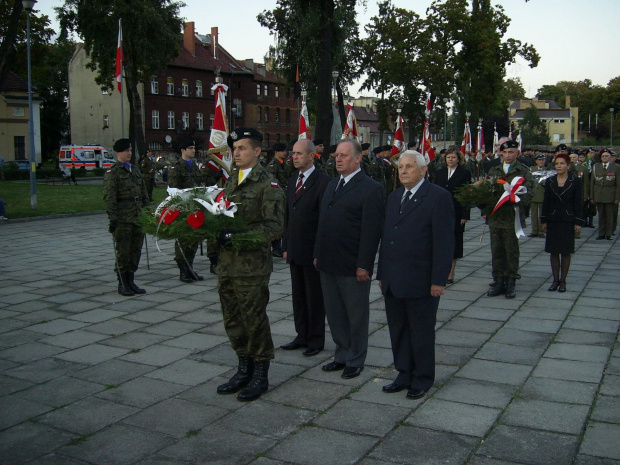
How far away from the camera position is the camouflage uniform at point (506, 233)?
8.80 meters

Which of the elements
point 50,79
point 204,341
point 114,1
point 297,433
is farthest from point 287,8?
point 50,79

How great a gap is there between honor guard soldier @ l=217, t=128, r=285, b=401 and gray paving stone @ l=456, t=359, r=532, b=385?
1.88 metres

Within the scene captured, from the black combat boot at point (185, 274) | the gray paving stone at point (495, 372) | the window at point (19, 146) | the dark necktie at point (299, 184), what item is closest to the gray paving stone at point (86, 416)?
the dark necktie at point (299, 184)

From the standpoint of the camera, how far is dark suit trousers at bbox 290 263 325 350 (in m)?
6.27

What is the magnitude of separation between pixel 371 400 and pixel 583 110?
119781 mm

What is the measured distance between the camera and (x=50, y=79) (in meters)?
79.1

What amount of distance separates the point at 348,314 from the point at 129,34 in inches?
1338

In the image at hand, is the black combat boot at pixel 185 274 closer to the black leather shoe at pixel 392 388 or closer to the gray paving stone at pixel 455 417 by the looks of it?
the black leather shoe at pixel 392 388

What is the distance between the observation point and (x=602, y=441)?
426cm

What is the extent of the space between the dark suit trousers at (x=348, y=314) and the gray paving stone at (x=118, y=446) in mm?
1917

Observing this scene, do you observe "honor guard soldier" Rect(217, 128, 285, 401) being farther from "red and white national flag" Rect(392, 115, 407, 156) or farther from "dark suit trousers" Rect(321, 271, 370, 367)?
"red and white national flag" Rect(392, 115, 407, 156)

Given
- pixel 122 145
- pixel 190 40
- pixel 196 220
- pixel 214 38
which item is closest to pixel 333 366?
pixel 196 220

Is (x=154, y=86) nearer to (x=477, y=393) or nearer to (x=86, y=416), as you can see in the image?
(x=86, y=416)

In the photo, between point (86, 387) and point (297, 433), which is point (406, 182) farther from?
point (86, 387)
